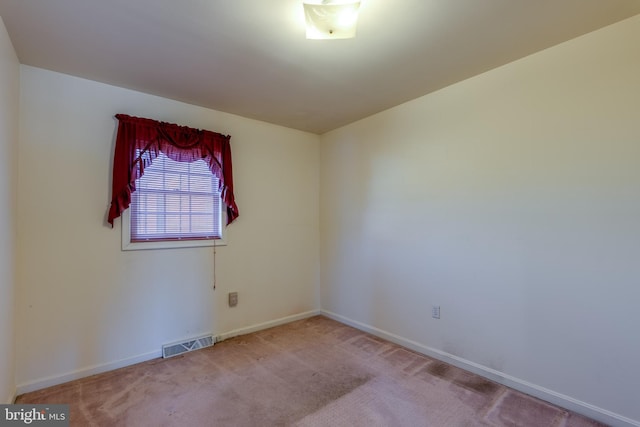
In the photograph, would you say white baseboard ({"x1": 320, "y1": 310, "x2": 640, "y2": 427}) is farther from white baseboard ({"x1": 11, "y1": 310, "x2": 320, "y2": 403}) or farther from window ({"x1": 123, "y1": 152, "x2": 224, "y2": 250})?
window ({"x1": 123, "y1": 152, "x2": 224, "y2": 250})

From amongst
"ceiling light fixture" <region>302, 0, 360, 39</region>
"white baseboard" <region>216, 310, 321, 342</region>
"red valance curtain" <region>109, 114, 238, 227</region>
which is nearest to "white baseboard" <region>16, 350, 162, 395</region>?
"white baseboard" <region>216, 310, 321, 342</region>

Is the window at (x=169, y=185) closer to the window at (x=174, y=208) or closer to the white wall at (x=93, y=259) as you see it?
the window at (x=174, y=208)

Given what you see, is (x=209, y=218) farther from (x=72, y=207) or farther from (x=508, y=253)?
(x=508, y=253)

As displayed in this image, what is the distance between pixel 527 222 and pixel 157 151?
10.3 ft

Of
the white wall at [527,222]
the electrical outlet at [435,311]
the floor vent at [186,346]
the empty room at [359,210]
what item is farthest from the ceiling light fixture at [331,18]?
the floor vent at [186,346]

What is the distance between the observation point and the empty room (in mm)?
1863

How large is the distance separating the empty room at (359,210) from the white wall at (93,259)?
0.02 metres

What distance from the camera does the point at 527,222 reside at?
2.25m

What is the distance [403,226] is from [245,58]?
6.83 feet

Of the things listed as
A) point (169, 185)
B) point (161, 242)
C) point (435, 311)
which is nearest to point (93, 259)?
point (161, 242)

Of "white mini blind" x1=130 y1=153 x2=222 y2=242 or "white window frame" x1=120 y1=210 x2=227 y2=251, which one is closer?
"white window frame" x1=120 y1=210 x2=227 y2=251

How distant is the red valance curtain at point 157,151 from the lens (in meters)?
2.60

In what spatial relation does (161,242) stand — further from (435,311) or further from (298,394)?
(435,311)

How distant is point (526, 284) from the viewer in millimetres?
2250
